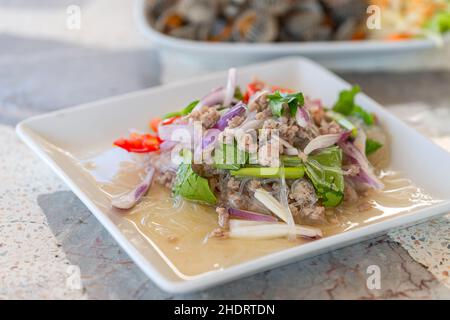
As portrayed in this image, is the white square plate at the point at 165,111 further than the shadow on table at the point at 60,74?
No

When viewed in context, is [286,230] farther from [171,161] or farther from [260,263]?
[171,161]

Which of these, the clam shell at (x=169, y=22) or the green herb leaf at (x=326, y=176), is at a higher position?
the clam shell at (x=169, y=22)

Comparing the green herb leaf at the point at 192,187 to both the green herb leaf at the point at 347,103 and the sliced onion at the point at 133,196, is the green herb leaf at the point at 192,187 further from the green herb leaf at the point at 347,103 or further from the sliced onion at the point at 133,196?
the green herb leaf at the point at 347,103

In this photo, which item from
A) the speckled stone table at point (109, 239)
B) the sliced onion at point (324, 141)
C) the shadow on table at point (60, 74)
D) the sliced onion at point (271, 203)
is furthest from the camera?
the shadow on table at point (60, 74)

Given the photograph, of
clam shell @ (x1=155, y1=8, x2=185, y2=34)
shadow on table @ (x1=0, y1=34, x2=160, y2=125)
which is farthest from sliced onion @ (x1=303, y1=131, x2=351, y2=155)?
clam shell @ (x1=155, y1=8, x2=185, y2=34)

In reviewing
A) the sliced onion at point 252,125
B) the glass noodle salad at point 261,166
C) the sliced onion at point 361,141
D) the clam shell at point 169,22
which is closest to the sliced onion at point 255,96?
the glass noodle salad at point 261,166

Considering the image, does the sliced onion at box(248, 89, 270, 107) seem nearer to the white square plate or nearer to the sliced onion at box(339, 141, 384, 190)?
the sliced onion at box(339, 141, 384, 190)
